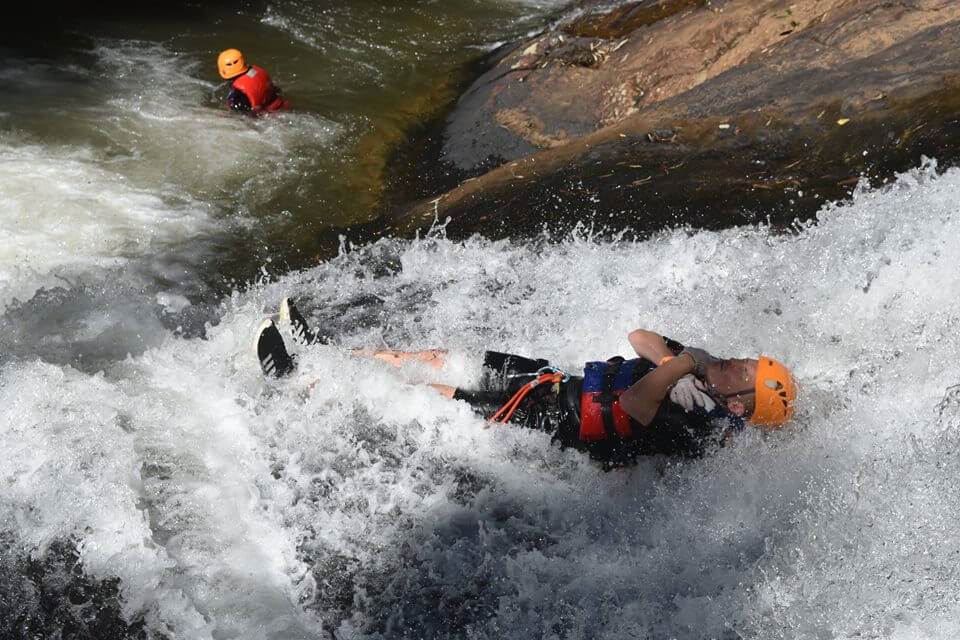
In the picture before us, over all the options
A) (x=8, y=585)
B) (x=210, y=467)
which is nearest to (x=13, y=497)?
(x=8, y=585)

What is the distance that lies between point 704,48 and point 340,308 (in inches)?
161

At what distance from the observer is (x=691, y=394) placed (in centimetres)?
424

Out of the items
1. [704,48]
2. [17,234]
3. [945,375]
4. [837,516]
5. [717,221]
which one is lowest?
[837,516]

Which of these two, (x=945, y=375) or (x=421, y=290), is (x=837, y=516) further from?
(x=421, y=290)

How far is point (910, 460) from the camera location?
4062mm

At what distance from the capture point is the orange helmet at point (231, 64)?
8031 mm

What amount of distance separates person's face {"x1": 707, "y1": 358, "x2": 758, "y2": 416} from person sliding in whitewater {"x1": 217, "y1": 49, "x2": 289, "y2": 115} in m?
5.65

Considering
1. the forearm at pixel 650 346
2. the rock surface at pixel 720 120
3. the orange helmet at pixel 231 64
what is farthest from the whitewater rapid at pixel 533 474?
the orange helmet at pixel 231 64

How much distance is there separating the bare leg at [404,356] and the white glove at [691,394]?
55.4 inches

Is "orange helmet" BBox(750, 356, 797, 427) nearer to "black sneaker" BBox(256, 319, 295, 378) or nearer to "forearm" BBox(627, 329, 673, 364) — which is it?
"forearm" BBox(627, 329, 673, 364)

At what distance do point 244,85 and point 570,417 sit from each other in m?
5.28

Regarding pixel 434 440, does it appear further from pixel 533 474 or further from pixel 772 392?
pixel 772 392

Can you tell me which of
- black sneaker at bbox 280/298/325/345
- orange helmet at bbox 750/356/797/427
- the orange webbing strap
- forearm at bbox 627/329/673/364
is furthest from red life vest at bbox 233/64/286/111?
orange helmet at bbox 750/356/797/427

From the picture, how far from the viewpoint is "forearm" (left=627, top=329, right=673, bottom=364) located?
446cm
